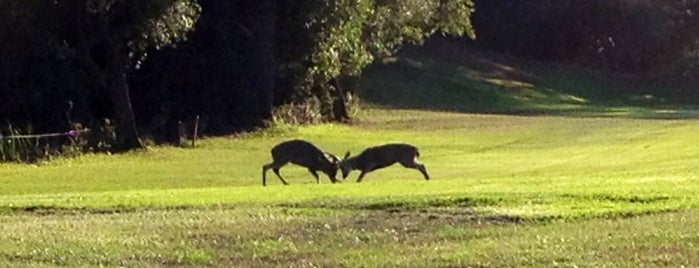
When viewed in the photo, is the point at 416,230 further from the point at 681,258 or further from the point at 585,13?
the point at 585,13

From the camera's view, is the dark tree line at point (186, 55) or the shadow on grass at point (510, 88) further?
the shadow on grass at point (510, 88)

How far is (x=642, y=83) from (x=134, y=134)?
50.6m

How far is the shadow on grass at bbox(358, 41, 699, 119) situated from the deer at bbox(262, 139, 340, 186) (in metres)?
32.2

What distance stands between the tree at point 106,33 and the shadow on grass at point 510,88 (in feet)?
89.4

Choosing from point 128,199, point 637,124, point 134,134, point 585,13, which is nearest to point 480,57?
point 585,13

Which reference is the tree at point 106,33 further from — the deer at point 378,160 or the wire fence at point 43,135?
the deer at point 378,160

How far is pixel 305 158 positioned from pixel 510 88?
46.8 meters

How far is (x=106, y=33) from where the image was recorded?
1614 inches

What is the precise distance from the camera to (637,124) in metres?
56.8

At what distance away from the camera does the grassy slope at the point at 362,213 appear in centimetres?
1507


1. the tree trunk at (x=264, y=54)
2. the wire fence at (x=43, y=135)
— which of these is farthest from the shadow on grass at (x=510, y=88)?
the wire fence at (x=43, y=135)

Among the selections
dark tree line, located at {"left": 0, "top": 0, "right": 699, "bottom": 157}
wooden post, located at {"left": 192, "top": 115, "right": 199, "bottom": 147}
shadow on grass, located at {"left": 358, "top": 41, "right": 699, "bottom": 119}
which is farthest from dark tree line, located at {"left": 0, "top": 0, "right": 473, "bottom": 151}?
shadow on grass, located at {"left": 358, "top": 41, "right": 699, "bottom": 119}

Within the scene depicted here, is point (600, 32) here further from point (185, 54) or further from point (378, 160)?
point (378, 160)

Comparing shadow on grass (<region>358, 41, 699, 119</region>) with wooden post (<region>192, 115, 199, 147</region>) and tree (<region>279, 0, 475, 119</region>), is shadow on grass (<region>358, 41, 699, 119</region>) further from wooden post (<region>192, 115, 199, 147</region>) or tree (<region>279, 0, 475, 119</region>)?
wooden post (<region>192, 115, 199, 147</region>)
